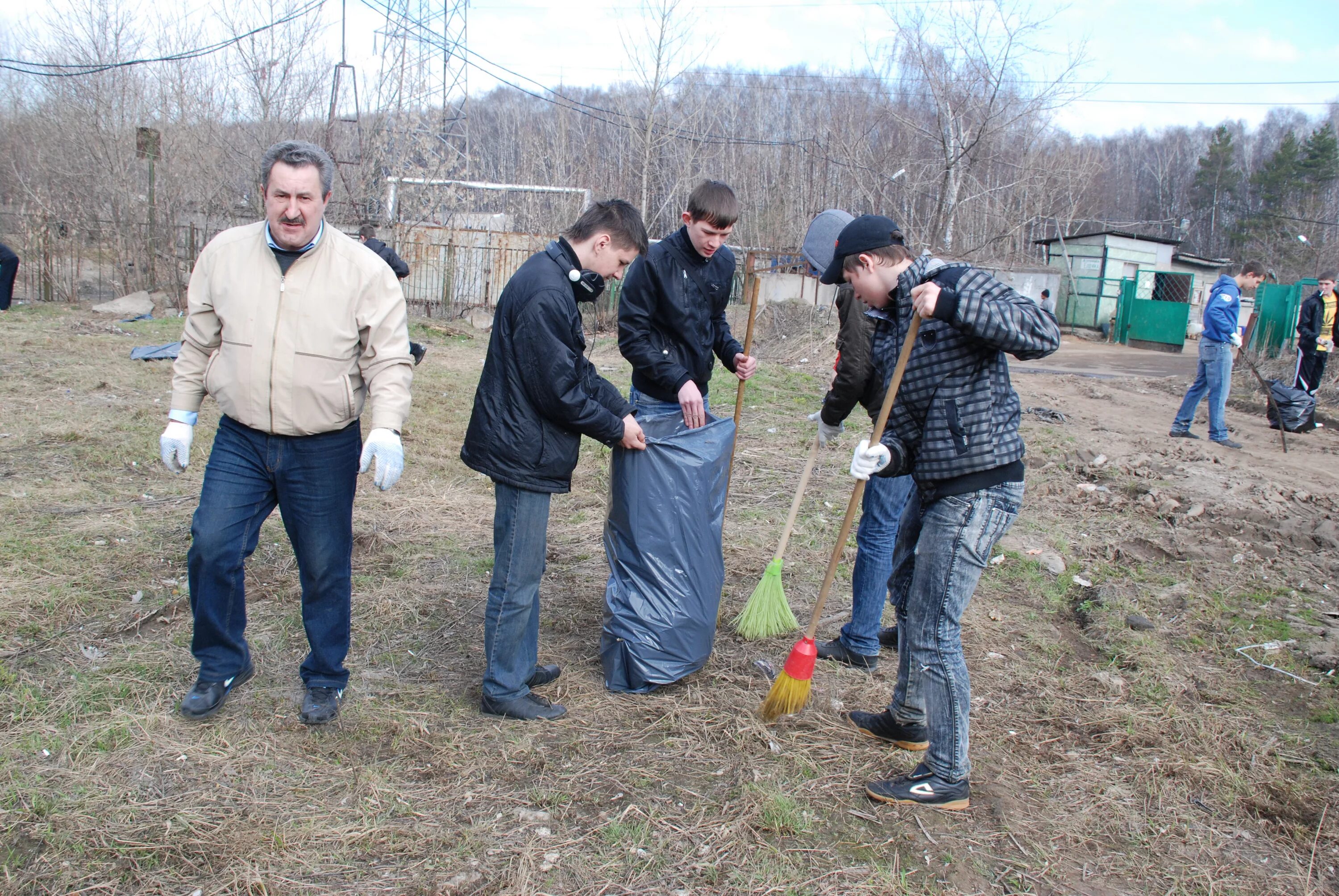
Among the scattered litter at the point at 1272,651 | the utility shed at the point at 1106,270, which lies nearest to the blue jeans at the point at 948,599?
the scattered litter at the point at 1272,651

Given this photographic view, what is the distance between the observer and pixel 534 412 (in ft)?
8.55

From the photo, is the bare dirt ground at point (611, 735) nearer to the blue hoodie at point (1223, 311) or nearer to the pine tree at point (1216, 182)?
the blue hoodie at point (1223, 311)

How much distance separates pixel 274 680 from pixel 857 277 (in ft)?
7.53

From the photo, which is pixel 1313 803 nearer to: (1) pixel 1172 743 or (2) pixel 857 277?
(1) pixel 1172 743

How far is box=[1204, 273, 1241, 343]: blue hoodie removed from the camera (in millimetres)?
7711

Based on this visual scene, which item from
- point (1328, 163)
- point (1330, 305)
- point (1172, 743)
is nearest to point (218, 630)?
point (1172, 743)

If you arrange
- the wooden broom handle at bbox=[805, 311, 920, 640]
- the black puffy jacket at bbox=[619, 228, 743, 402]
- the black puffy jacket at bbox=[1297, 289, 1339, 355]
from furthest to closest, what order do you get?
1. the black puffy jacket at bbox=[1297, 289, 1339, 355]
2. the black puffy jacket at bbox=[619, 228, 743, 402]
3. the wooden broom handle at bbox=[805, 311, 920, 640]

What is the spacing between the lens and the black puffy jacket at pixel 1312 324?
9094 millimetres

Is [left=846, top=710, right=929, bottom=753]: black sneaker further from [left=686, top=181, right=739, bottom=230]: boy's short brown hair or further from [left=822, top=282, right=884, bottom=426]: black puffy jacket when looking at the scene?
[left=686, top=181, right=739, bottom=230]: boy's short brown hair

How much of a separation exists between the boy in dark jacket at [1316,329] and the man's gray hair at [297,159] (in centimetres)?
996

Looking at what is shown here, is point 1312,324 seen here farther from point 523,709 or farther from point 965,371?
point 523,709

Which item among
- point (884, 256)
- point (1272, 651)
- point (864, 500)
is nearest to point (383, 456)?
point (884, 256)

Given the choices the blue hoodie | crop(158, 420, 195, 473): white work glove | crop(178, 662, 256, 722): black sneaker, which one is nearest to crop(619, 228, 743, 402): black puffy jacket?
crop(158, 420, 195, 473): white work glove

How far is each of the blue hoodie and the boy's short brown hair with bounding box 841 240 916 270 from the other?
21.8 feet
